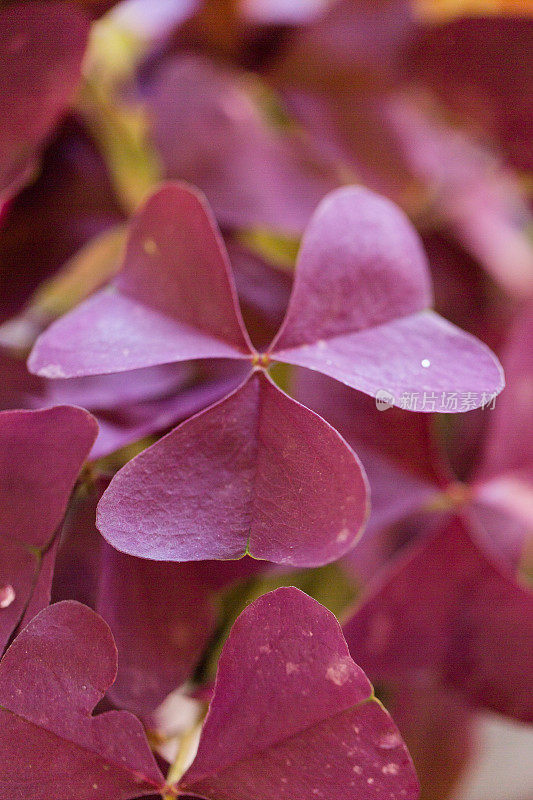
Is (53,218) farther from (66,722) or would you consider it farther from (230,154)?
(66,722)

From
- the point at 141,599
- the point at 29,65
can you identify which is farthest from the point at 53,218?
the point at 141,599

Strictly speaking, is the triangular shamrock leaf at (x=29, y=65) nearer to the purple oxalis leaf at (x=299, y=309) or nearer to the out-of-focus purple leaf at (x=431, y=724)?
the purple oxalis leaf at (x=299, y=309)

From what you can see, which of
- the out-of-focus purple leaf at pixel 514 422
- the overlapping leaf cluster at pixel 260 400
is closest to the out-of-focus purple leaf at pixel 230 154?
the overlapping leaf cluster at pixel 260 400

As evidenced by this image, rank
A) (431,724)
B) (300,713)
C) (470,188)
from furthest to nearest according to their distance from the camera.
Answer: (470,188)
(431,724)
(300,713)

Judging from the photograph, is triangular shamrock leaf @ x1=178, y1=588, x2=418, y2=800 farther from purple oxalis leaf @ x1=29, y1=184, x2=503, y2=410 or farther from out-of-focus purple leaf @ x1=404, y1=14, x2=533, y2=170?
out-of-focus purple leaf @ x1=404, y1=14, x2=533, y2=170

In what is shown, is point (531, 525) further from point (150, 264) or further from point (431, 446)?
point (150, 264)

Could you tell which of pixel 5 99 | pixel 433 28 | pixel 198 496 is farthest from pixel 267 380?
pixel 433 28
